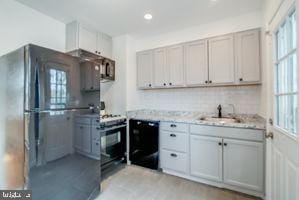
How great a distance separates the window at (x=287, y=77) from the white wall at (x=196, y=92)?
3.43 feet

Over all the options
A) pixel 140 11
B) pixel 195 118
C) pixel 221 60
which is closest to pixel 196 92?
pixel 195 118

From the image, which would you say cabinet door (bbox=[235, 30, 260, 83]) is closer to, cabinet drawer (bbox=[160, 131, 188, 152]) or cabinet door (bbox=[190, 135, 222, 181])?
cabinet door (bbox=[190, 135, 222, 181])

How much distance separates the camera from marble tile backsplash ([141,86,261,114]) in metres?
2.55

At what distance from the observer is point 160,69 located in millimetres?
3080

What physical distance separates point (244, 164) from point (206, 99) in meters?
1.22

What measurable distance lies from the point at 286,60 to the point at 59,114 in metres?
2.12

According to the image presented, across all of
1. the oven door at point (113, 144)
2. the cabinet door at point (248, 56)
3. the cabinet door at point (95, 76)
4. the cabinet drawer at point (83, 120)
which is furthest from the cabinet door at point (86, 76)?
the cabinet door at point (248, 56)

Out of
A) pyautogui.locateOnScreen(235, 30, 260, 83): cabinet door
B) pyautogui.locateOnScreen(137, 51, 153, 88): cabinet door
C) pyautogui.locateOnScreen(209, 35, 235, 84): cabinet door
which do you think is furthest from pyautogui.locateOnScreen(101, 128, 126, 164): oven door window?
pyautogui.locateOnScreen(235, 30, 260, 83): cabinet door

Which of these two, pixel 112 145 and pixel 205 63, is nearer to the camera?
pixel 205 63

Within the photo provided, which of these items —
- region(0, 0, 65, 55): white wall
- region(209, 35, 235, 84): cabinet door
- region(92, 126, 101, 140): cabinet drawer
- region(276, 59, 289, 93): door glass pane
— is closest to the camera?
region(276, 59, 289, 93): door glass pane

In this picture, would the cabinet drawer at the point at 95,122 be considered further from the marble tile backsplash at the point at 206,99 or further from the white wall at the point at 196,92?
the marble tile backsplash at the point at 206,99

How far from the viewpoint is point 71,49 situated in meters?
2.72

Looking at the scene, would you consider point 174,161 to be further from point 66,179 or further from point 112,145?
point 66,179

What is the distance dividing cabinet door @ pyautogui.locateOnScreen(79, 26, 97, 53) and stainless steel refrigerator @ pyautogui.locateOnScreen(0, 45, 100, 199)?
1142 mm
